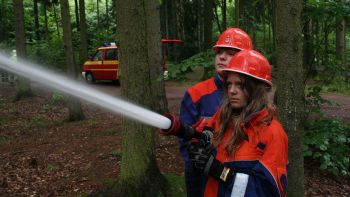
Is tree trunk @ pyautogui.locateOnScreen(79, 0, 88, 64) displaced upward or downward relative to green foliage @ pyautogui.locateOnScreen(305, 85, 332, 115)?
upward

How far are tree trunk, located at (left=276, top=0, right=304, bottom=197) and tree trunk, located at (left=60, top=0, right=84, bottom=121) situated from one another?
7757 mm

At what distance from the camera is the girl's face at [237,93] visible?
2.40m

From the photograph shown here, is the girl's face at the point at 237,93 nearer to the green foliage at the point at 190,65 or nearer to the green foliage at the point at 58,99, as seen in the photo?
the green foliage at the point at 190,65

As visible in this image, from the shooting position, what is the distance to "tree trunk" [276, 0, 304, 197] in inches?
151

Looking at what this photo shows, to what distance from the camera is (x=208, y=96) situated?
10.8 ft

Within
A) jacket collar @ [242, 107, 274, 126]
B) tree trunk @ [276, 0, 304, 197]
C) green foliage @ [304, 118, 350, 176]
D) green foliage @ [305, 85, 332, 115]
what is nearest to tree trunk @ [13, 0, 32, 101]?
green foliage @ [305, 85, 332, 115]

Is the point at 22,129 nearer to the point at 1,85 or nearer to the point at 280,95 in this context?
the point at 280,95

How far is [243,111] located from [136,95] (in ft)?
8.87

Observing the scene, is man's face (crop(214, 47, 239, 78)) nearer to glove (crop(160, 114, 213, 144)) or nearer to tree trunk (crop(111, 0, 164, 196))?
glove (crop(160, 114, 213, 144))

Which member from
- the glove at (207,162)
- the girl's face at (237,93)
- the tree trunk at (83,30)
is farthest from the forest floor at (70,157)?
the tree trunk at (83,30)

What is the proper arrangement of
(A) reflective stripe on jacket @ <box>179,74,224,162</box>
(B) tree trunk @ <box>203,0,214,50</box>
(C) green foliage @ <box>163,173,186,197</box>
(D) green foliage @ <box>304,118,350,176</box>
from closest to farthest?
1. (A) reflective stripe on jacket @ <box>179,74,224,162</box>
2. (C) green foliage @ <box>163,173,186,197</box>
3. (D) green foliage @ <box>304,118,350,176</box>
4. (B) tree trunk @ <box>203,0,214,50</box>

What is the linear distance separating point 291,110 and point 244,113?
5.67 feet

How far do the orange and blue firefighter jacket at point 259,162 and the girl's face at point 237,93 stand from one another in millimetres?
127

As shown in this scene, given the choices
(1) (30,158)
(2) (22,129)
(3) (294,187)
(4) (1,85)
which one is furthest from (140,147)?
(4) (1,85)
